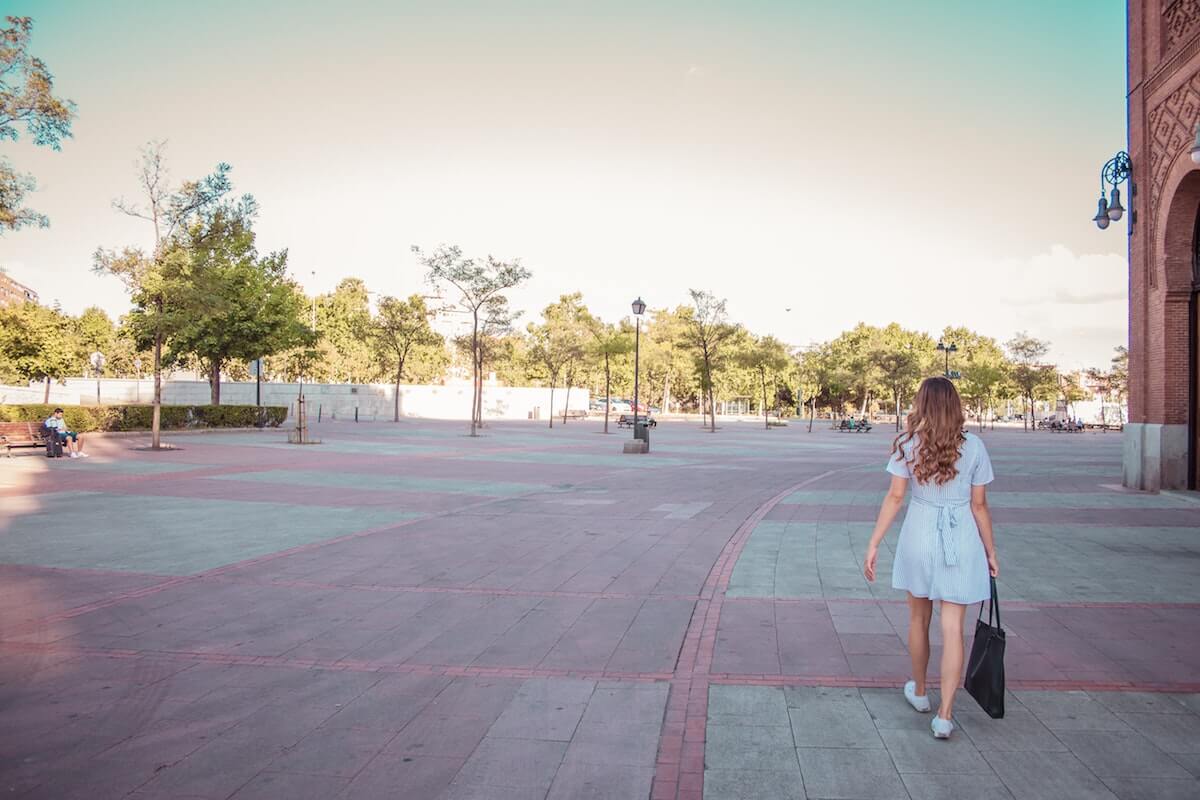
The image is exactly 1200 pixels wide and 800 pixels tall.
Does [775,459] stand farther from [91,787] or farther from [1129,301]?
[91,787]

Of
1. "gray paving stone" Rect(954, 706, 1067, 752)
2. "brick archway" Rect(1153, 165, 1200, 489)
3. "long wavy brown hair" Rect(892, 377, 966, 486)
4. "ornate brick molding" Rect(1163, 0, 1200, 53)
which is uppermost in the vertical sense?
"ornate brick molding" Rect(1163, 0, 1200, 53)

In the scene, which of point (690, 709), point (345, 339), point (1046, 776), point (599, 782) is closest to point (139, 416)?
point (690, 709)

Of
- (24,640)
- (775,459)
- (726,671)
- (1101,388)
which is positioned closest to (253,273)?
(775,459)

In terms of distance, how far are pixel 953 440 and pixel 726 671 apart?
2.05 metres

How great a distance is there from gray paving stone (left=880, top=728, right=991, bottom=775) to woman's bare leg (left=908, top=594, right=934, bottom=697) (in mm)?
304

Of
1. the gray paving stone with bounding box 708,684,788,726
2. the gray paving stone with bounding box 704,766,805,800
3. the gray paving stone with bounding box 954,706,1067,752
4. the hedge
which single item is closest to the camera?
the gray paving stone with bounding box 704,766,805,800

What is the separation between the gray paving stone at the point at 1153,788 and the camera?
10.8 feet

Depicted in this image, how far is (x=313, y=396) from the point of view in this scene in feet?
171

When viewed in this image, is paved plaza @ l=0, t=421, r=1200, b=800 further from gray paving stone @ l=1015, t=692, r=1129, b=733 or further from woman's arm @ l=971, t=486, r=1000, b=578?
woman's arm @ l=971, t=486, r=1000, b=578

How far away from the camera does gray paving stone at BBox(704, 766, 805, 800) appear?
329cm

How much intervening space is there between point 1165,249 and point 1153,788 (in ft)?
47.6

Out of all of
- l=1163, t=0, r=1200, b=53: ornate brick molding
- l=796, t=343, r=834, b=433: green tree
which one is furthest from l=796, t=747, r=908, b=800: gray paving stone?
l=796, t=343, r=834, b=433: green tree

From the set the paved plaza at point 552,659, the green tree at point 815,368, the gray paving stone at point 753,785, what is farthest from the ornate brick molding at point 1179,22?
the green tree at point 815,368

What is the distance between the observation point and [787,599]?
6.66 m
